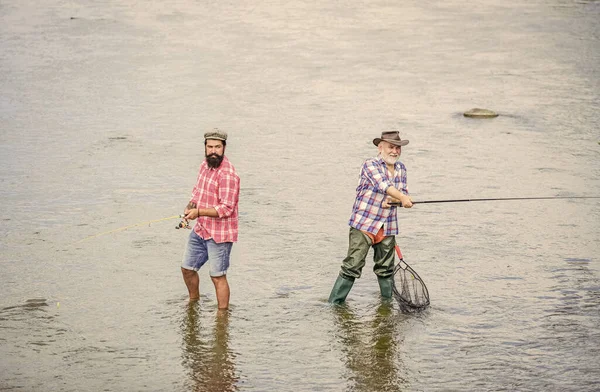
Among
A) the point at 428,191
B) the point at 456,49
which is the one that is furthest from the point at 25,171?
the point at 456,49

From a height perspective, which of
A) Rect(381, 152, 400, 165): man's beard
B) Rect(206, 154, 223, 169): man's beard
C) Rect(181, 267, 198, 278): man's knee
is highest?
Rect(206, 154, 223, 169): man's beard

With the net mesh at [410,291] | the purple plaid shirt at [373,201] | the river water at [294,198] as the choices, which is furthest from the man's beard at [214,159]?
the net mesh at [410,291]

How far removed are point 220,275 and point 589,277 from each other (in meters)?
3.69

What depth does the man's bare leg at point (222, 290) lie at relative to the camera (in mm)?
9258

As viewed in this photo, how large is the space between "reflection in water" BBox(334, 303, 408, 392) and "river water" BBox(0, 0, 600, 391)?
0.9 inches

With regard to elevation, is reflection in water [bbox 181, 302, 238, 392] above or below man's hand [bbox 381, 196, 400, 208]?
below

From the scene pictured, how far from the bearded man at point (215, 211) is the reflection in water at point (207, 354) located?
13.6 inches

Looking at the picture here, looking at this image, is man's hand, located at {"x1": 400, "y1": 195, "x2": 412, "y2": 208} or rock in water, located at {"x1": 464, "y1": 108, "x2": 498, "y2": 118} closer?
man's hand, located at {"x1": 400, "y1": 195, "x2": 412, "y2": 208}

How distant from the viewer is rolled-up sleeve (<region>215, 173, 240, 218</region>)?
8.91 m

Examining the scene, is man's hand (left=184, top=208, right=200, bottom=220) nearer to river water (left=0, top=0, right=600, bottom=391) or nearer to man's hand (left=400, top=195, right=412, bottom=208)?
river water (left=0, top=0, right=600, bottom=391)

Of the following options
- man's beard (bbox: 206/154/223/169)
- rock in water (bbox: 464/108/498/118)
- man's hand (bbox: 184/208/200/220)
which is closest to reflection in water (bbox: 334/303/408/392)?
man's hand (bbox: 184/208/200/220)

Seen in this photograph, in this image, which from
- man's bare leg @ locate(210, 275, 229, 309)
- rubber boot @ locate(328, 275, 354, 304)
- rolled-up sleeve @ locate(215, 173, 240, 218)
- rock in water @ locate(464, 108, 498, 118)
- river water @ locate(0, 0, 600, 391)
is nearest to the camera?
river water @ locate(0, 0, 600, 391)

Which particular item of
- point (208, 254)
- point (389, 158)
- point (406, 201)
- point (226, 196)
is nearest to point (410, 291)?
point (406, 201)

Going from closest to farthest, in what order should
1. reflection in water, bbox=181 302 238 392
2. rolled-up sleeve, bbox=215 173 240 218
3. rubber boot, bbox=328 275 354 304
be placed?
reflection in water, bbox=181 302 238 392, rolled-up sleeve, bbox=215 173 240 218, rubber boot, bbox=328 275 354 304
